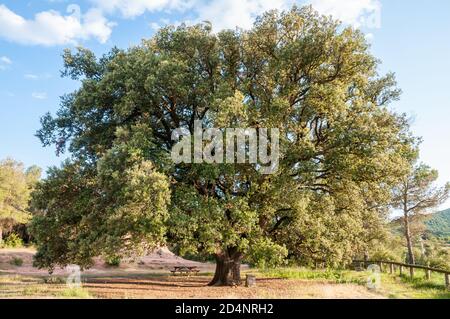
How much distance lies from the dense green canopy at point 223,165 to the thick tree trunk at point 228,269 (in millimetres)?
67

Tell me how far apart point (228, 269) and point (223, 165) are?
7295 mm

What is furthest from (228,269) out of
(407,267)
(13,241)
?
(13,241)

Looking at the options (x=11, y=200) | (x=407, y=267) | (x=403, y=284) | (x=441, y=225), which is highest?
(x=11, y=200)

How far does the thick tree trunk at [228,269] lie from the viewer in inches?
893

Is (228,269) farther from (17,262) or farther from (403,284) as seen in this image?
(17,262)

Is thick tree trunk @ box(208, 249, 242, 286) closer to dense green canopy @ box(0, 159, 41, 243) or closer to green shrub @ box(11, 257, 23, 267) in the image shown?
green shrub @ box(11, 257, 23, 267)

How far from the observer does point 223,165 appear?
18.9m

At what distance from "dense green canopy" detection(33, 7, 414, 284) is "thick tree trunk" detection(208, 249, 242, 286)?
0.07m

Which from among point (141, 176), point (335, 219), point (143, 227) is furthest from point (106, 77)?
point (335, 219)

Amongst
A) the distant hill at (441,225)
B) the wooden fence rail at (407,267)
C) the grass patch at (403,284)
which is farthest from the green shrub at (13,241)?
the distant hill at (441,225)

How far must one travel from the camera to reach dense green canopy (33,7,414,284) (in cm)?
1792

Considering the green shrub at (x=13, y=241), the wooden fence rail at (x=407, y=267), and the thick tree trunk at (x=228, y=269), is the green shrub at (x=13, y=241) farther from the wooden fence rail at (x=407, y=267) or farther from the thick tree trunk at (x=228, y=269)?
the wooden fence rail at (x=407, y=267)
